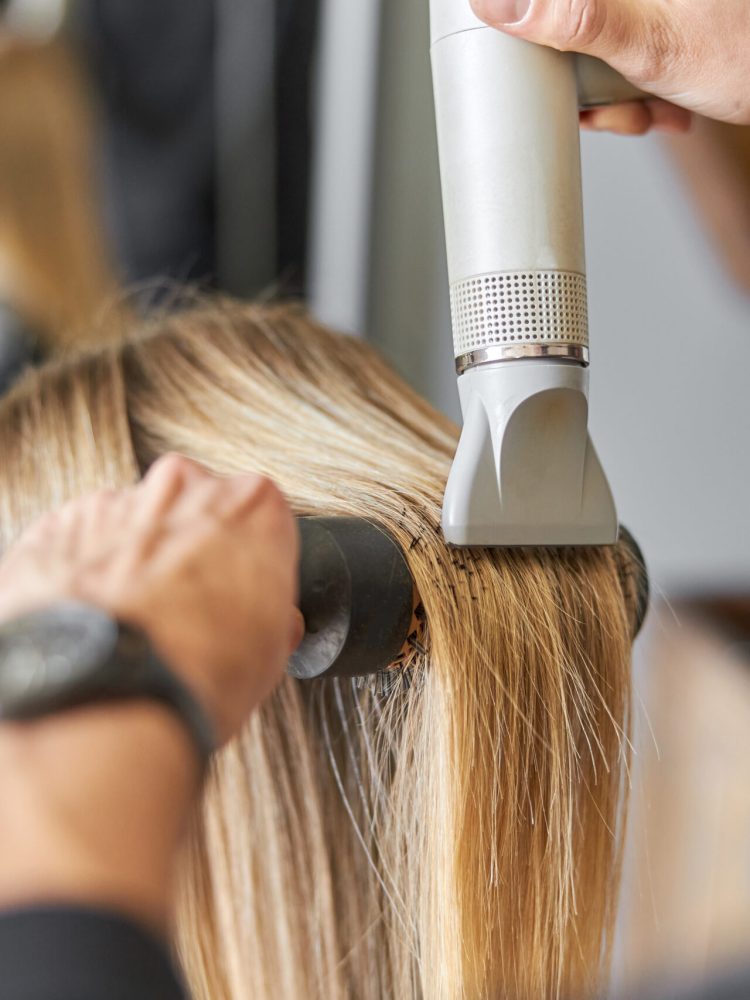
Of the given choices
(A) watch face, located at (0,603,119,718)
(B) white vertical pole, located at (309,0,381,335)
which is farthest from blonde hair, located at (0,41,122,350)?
(A) watch face, located at (0,603,119,718)

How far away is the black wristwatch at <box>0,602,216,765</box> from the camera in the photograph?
31cm

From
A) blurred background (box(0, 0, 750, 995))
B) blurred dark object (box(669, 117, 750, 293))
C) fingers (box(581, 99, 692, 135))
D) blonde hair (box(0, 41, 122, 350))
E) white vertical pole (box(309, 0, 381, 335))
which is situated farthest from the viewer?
white vertical pole (box(309, 0, 381, 335))

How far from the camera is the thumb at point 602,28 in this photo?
1.55ft

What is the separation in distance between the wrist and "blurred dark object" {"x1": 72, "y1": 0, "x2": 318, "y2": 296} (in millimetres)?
1589

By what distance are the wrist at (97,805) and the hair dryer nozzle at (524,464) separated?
8.3 inches

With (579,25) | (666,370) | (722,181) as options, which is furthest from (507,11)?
(666,370)

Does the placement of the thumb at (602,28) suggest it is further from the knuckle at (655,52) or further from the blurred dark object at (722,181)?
the blurred dark object at (722,181)

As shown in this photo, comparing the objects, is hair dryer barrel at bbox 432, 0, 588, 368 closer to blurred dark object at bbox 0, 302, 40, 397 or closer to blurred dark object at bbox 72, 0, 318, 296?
blurred dark object at bbox 0, 302, 40, 397

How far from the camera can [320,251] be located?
2.04m

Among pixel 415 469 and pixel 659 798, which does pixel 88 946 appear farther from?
pixel 659 798

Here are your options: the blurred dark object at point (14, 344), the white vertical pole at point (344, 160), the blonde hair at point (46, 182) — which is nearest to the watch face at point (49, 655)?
the blurred dark object at point (14, 344)

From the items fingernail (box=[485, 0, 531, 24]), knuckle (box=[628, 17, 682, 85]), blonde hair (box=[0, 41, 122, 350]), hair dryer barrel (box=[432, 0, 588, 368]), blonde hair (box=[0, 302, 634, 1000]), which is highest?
blonde hair (box=[0, 41, 122, 350])

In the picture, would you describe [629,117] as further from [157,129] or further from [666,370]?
[157,129]

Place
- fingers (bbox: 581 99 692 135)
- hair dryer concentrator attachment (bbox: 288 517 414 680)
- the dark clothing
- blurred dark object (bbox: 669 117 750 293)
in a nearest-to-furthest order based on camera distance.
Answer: the dark clothing
hair dryer concentrator attachment (bbox: 288 517 414 680)
fingers (bbox: 581 99 692 135)
blurred dark object (bbox: 669 117 750 293)
